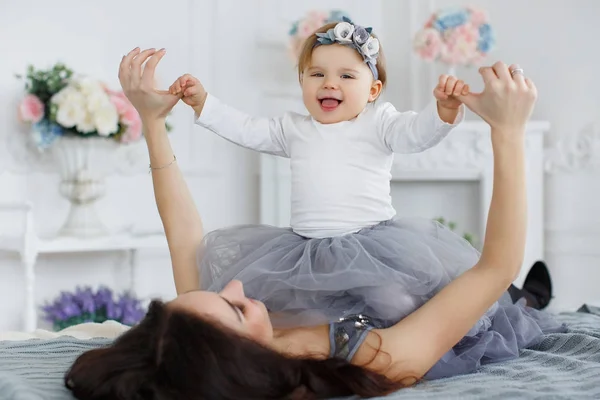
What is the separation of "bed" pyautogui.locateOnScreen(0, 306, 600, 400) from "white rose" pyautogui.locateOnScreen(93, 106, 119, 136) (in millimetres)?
1390

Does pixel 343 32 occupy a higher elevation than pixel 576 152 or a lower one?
higher

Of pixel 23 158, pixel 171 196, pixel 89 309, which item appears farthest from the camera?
pixel 23 158

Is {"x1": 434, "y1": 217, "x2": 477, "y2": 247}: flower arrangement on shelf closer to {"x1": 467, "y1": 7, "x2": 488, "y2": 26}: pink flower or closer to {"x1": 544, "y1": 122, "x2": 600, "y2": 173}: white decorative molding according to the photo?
{"x1": 544, "y1": 122, "x2": 600, "y2": 173}: white decorative molding

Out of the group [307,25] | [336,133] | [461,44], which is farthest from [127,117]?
[336,133]

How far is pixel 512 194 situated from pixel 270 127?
25.7 inches

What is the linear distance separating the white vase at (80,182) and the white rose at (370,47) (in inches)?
71.0

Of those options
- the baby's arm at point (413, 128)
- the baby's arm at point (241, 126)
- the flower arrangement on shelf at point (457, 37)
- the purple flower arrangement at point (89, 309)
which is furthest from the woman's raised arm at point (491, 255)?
the flower arrangement on shelf at point (457, 37)

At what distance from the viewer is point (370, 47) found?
1.91 metres

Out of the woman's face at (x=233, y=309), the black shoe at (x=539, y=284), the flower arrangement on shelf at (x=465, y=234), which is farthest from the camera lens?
the flower arrangement on shelf at (x=465, y=234)

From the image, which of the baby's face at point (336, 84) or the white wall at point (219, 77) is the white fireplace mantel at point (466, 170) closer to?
the white wall at point (219, 77)

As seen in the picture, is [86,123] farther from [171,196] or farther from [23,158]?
[171,196]

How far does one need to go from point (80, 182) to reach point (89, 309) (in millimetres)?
515

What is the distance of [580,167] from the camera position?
4039 millimetres

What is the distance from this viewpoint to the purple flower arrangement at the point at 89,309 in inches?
128
